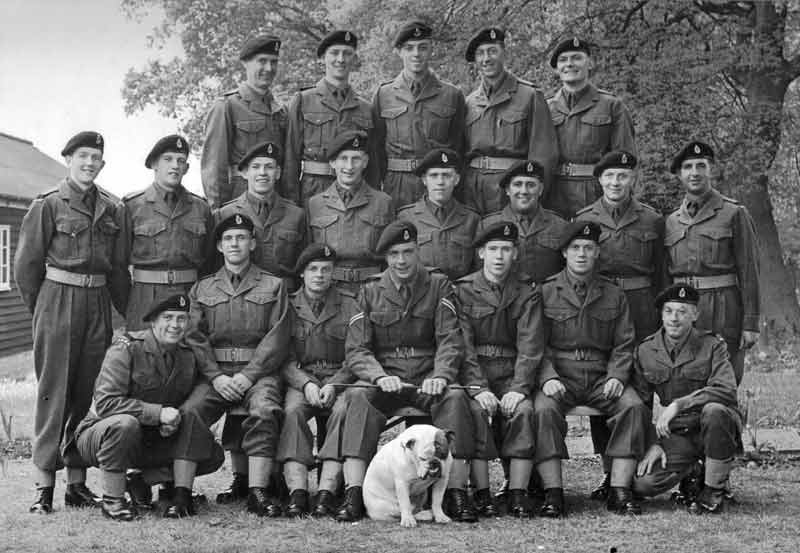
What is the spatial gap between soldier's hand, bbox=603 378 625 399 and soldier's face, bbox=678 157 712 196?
1.45 meters

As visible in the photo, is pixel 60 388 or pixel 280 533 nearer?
pixel 280 533

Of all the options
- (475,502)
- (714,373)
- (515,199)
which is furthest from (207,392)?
(714,373)

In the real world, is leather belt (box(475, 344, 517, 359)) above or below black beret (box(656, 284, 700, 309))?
below

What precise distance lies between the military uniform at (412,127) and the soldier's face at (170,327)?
6.15ft

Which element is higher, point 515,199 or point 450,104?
point 450,104

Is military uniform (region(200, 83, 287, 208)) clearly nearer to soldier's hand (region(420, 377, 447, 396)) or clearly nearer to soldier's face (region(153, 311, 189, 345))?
soldier's face (region(153, 311, 189, 345))

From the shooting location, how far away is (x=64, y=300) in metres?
6.80

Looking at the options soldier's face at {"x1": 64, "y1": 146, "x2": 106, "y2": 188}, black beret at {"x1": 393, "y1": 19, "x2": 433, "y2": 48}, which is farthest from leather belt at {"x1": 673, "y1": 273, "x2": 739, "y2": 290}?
soldier's face at {"x1": 64, "y1": 146, "x2": 106, "y2": 188}

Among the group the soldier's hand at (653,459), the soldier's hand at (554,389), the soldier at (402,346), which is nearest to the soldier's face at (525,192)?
the soldier at (402,346)

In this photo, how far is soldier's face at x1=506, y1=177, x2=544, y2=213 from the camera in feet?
23.7

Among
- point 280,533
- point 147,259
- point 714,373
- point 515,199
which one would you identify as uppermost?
point 515,199

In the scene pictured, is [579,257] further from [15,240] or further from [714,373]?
[15,240]

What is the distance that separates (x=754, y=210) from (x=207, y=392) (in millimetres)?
10806

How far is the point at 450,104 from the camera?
25.5ft
